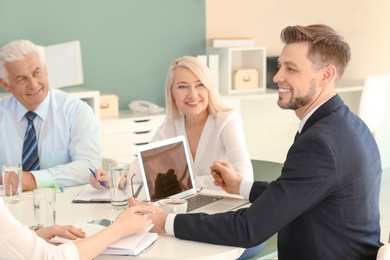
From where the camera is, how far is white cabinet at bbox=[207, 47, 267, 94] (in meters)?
5.16

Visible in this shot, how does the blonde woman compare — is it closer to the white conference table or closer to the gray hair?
the white conference table

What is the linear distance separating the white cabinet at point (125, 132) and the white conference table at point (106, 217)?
1.78m

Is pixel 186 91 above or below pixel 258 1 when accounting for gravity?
below

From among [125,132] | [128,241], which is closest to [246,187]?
[128,241]

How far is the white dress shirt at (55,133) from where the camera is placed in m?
3.10

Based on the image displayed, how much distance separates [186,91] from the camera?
10.2 feet

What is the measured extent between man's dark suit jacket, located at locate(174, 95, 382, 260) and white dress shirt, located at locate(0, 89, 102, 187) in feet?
3.91

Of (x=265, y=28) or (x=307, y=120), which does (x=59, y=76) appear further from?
(x=307, y=120)

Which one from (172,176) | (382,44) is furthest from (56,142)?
(382,44)

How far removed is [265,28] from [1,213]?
4242mm

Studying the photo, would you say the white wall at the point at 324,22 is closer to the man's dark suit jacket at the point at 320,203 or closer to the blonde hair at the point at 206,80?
the blonde hair at the point at 206,80

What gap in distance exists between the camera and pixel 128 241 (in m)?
1.92

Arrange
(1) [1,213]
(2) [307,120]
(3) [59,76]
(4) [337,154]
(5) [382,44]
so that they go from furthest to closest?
(5) [382,44]
(3) [59,76]
(2) [307,120]
(4) [337,154]
(1) [1,213]

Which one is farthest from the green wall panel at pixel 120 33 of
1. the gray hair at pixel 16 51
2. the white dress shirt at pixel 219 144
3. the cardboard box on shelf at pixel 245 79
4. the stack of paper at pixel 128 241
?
the stack of paper at pixel 128 241
